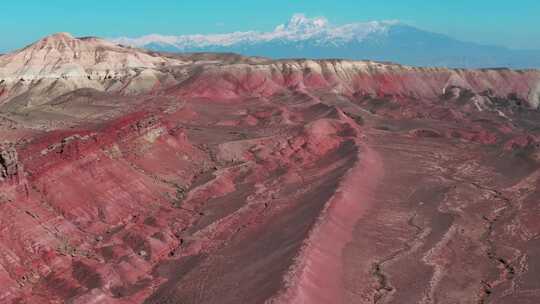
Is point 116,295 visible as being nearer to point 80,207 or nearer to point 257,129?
point 80,207

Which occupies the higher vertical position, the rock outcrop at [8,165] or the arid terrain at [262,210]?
the rock outcrop at [8,165]

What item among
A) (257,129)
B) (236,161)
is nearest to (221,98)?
(257,129)

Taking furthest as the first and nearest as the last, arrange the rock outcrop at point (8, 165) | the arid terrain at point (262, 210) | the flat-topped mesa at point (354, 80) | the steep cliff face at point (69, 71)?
the flat-topped mesa at point (354, 80)
the steep cliff face at point (69, 71)
the rock outcrop at point (8, 165)
the arid terrain at point (262, 210)

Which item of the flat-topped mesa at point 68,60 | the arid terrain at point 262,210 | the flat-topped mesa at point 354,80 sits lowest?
the arid terrain at point 262,210

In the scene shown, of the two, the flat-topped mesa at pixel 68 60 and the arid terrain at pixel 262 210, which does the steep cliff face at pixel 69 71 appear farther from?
the arid terrain at pixel 262 210

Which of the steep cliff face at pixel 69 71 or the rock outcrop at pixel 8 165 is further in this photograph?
the steep cliff face at pixel 69 71

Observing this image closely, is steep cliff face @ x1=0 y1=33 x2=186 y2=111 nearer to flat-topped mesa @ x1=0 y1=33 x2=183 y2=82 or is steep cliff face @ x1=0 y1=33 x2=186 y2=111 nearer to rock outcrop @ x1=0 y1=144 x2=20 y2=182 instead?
flat-topped mesa @ x1=0 y1=33 x2=183 y2=82

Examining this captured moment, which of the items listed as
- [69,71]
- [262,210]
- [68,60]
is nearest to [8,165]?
[262,210]

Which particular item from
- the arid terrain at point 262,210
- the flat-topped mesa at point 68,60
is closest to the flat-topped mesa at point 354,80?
the flat-topped mesa at point 68,60
